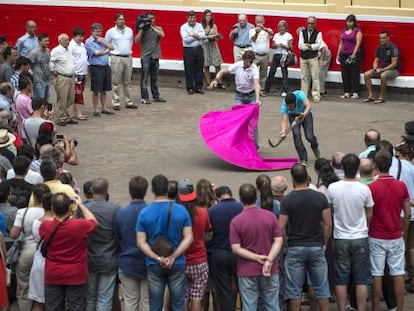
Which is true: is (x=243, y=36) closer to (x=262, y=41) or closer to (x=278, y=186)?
(x=262, y=41)

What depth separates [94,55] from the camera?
20812mm

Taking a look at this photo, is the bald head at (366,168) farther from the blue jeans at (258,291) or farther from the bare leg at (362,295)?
the blue jeans at (258,291)

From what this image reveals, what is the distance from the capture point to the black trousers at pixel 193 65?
23406mm

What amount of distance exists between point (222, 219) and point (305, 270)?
926 mm

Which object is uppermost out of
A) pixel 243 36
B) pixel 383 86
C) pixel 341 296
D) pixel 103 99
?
pixel 243 36

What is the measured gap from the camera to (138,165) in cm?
1775

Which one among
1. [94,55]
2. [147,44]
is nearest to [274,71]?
[147,44]

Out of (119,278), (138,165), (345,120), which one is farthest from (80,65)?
(119,278)

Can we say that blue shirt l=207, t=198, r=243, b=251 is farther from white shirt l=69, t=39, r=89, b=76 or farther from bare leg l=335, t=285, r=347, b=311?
white shirt l=69, t=39, r=89, b=76

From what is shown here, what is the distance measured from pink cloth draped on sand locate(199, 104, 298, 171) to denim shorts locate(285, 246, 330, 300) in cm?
642

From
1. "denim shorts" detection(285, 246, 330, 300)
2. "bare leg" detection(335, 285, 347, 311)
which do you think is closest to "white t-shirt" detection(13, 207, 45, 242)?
"denim shorts" detection(285, 246, 330, 300)

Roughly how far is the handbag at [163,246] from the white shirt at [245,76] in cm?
760

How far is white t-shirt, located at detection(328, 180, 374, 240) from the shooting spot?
36.0 feet

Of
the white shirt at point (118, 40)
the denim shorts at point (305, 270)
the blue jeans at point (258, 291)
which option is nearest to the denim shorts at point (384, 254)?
the denim shorts at point (305, 270)
